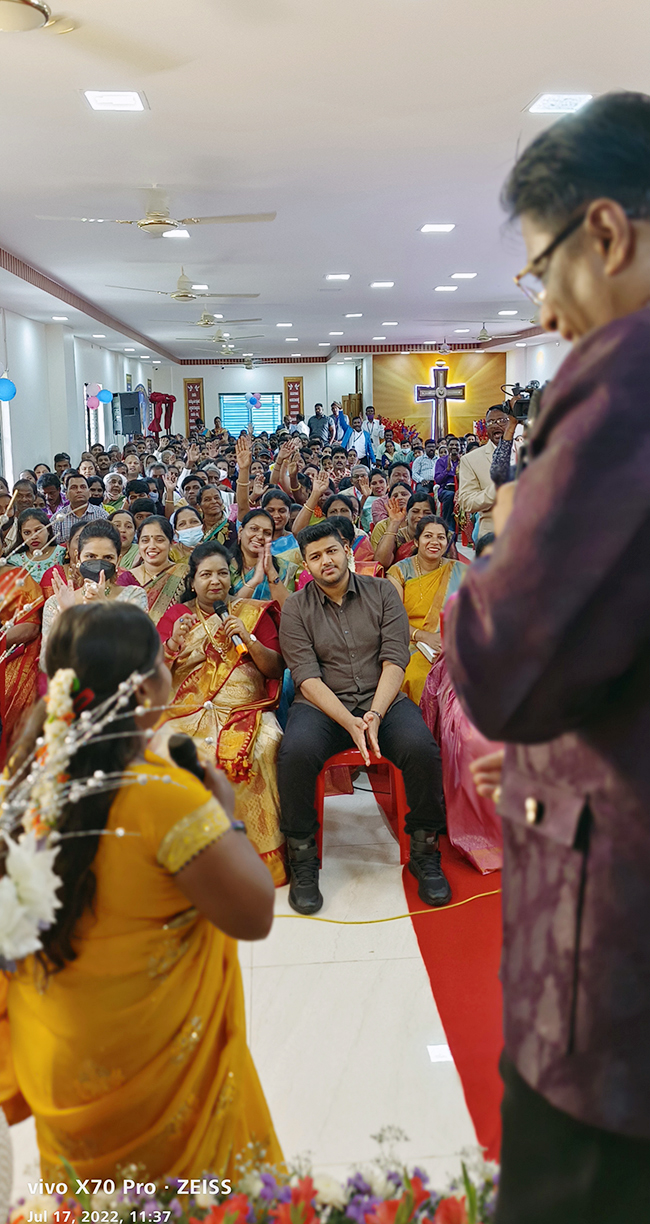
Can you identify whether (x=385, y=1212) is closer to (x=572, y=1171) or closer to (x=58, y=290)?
(x=572, y=1171)

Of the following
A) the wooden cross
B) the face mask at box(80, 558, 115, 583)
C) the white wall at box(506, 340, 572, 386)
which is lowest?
the face mask at box(80, 558, 115, 583)

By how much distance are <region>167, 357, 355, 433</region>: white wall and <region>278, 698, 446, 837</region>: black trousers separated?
21.4m

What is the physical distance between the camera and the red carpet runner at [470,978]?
1825 mm

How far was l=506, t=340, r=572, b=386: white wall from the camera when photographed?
16.8 meters

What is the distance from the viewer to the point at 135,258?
862 cm

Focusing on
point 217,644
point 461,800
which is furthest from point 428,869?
point 217,644

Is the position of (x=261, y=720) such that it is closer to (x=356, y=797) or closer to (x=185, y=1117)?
(x=356, y=797)

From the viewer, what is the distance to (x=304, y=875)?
2.76 meters

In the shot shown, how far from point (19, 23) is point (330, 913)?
321 centimetres

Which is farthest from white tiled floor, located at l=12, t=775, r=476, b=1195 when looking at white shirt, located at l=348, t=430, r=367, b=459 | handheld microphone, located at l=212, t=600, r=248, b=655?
white shirt, located at l=348, t=430, r=367, b=459

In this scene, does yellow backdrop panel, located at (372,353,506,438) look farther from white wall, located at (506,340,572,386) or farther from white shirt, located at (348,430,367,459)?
white shirt, located at (348,430,367,459)

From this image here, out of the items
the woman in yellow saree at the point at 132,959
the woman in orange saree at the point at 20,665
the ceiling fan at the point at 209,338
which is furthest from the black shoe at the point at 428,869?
the ceiling fan at the point at 209,338

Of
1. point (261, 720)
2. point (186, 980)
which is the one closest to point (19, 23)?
point (261, 720)

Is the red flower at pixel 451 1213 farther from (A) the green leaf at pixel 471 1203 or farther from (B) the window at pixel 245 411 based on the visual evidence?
(B) the window at pixel 245 411
